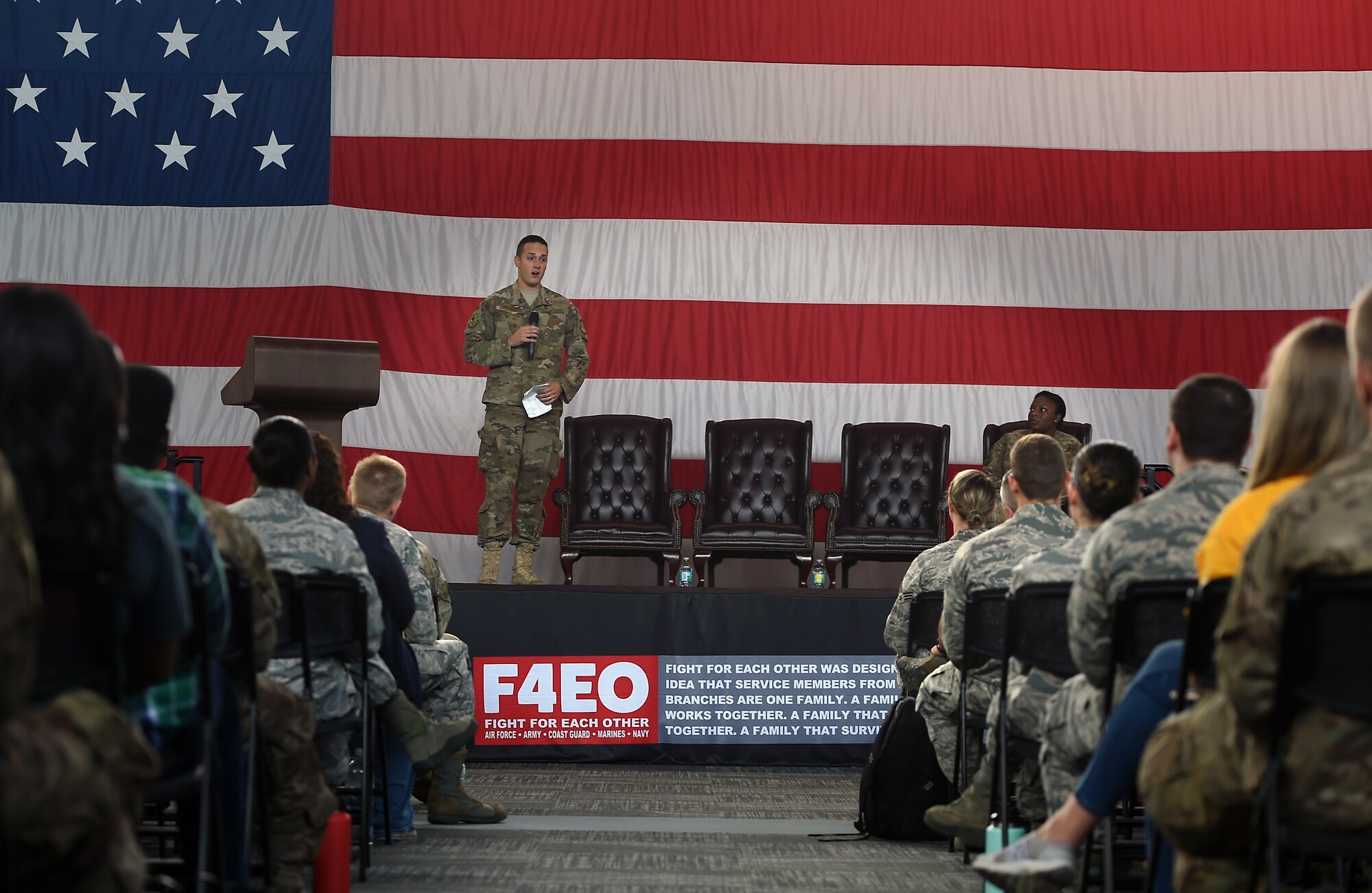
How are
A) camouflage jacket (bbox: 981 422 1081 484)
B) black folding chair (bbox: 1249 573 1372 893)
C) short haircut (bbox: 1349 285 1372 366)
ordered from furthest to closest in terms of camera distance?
camouflage jacket (bbox: 981 422 1081 484)
short haircut (bbox: 1349 285 1372 366)
black folding chair (bbox: 1249 573 1372 893)

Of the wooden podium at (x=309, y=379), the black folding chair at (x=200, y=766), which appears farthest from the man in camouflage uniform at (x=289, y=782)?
the wooden podium at (x=309, y=379)

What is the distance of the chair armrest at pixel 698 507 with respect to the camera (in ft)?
24.6

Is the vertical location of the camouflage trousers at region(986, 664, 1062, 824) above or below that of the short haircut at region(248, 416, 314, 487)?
below

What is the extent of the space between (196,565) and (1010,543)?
226cm

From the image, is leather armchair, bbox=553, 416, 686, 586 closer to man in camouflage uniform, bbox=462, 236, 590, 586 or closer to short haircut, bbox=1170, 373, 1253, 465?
man in camouflage uniform, bbox=462, 236, 590, 586

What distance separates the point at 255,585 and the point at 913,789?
2.38m

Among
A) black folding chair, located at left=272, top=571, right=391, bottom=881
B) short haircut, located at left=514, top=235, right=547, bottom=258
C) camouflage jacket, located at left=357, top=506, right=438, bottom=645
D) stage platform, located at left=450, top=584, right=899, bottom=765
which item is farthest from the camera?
short haircut, located at left=514, top=235, right=547, bottom=258

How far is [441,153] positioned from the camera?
8.31 meters

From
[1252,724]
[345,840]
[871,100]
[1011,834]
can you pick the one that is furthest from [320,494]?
[871,100]

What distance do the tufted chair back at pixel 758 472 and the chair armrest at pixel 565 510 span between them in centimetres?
70

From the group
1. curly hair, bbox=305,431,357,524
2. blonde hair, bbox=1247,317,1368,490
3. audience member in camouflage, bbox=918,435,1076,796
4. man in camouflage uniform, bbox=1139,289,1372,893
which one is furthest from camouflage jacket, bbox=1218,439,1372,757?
curly hair, bbox=305,431,357,524

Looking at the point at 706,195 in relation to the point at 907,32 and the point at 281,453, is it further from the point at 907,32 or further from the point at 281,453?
the point at 281,453

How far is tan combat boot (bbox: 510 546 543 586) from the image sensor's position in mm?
7418

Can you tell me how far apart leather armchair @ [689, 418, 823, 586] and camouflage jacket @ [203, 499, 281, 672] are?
4851 millimetres
